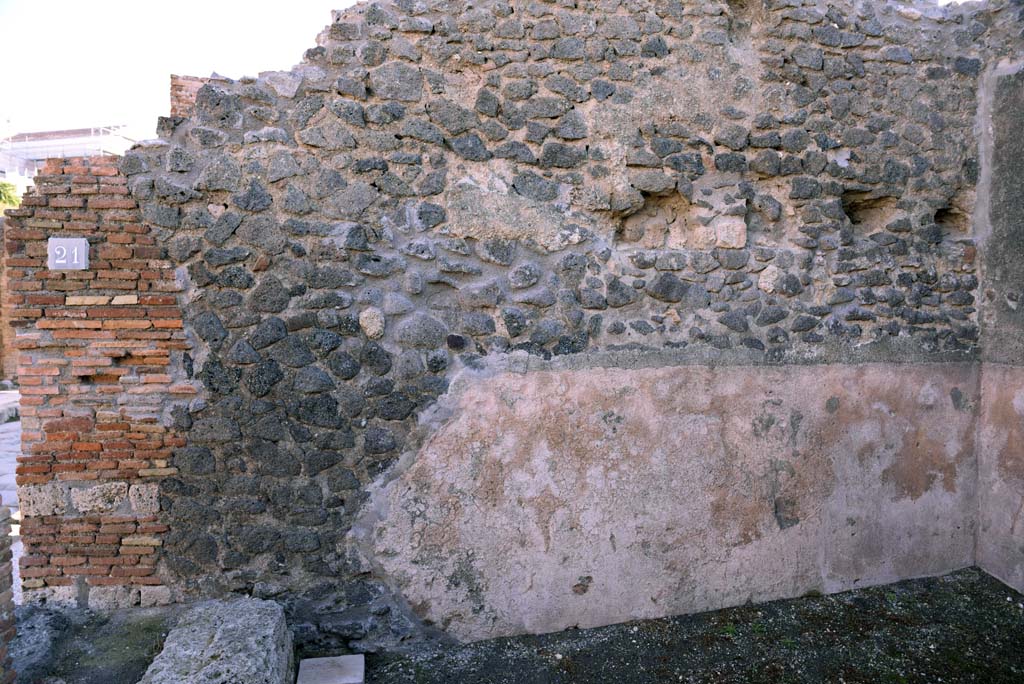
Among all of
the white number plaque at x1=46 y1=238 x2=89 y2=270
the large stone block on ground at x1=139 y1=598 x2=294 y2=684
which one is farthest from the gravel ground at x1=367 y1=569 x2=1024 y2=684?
the white number plaque at x1=46 y1=238 x2=89 y2=270

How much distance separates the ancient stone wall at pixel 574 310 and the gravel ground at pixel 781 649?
0.13 meters

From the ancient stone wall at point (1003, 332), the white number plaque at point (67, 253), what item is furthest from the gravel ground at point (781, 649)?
the white number plaque at point (67, 253)

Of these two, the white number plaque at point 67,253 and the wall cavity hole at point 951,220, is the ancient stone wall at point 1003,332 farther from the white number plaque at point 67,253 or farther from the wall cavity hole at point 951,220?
the white number plaque at point 67,253

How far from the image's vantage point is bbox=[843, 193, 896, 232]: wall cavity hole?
163 inches

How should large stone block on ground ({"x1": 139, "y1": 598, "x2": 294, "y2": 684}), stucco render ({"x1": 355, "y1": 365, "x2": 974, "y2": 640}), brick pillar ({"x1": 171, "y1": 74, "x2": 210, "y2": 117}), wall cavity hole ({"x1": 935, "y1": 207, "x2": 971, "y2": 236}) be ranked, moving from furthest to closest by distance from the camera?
1. wall cavity hole ({"x1": 935, "y1": 207, "x2": 971, "y2": 236})
2. stucco render ({"x1": 355, "y1": 365, "x2": 974, "y2": 640})
3. brick pillar ({"x1": 171, "y1": 74, "x2": 210, "y2": 117})
4. large stone block on ground ({"x1": 139, "y1": 598, "x2": 294, "y2": 684})

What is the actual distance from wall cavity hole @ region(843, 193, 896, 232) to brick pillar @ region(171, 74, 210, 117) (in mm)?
3631

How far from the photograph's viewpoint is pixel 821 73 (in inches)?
157

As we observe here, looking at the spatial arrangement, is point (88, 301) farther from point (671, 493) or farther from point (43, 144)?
point (43, 144)

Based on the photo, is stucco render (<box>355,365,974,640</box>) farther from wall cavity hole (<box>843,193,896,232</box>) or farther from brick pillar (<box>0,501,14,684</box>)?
brick pillar (<box>0,501,14,684</box>)

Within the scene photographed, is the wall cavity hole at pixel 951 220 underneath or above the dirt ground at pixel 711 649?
above

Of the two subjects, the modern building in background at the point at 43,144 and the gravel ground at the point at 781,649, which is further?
the modern building in background at the point at 43,144

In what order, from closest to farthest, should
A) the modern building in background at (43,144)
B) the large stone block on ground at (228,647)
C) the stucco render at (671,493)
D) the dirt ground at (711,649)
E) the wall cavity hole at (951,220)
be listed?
the large stone block on ground at (228,647) < the dirt ground at (711,649) < the stucco render at (671,493) < the wall cavity hole at (951,220) < the modern building in background at (43,144)

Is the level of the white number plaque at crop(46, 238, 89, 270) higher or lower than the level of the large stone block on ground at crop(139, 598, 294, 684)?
higher

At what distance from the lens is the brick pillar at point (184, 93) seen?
3285 mm
